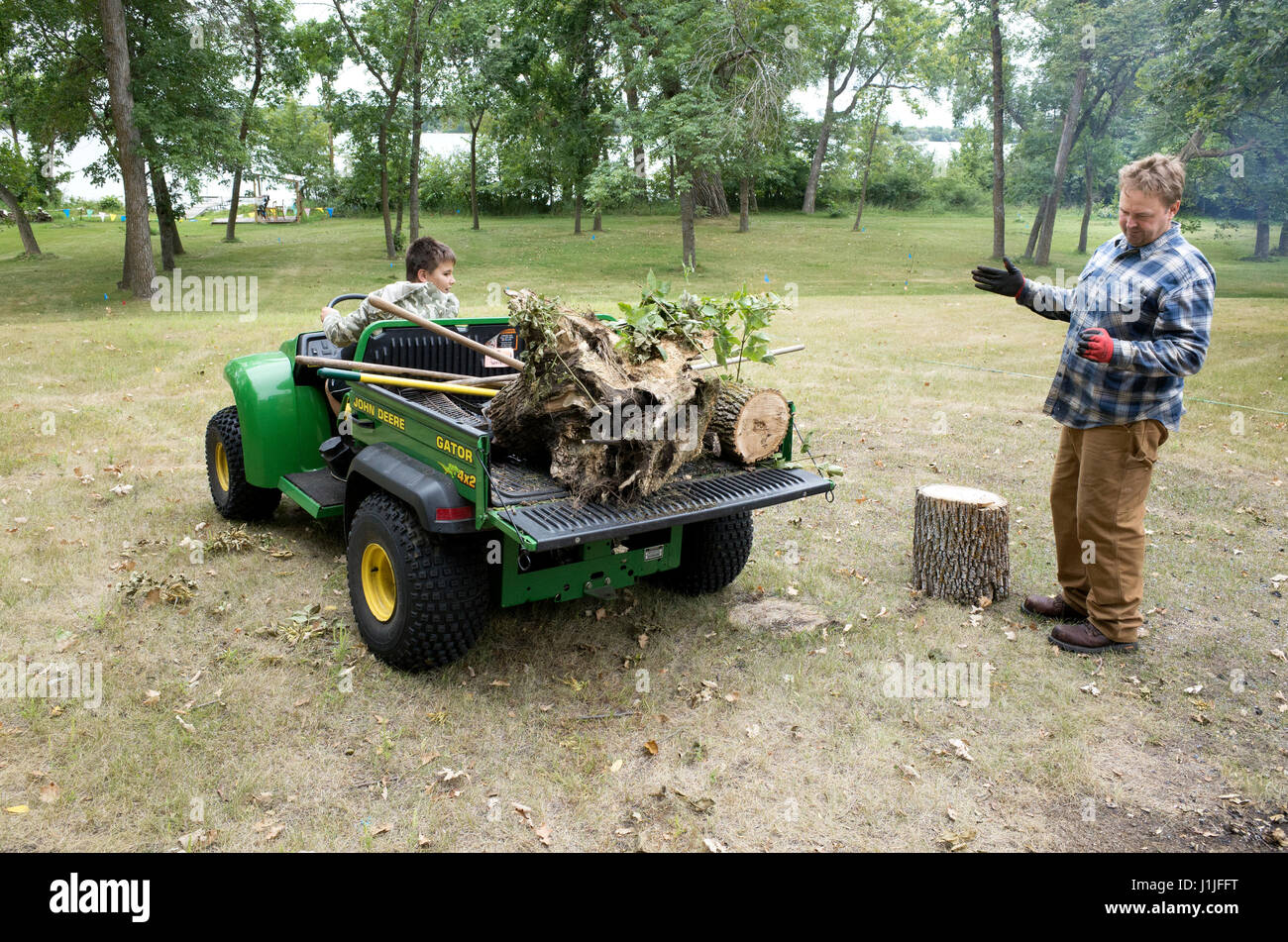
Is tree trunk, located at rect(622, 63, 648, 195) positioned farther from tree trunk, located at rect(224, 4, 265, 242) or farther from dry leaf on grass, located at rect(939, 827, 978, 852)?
dry leaf on grass, located at rect(939, 827, 978, 852)

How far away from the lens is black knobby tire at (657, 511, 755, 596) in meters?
4.85

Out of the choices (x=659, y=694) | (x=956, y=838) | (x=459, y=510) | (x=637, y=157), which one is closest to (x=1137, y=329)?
(x=956, y=838)

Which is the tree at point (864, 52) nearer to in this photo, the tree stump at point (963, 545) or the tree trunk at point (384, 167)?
the tree trunk at point (384, 167)

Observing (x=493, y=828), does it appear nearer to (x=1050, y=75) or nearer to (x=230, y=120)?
(x=230, y=120)

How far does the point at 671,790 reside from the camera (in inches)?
133

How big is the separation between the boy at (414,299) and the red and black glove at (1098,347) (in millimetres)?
3214

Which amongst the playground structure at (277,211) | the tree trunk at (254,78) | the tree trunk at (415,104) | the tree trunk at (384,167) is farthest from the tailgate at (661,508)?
the playground structure at (277,211)

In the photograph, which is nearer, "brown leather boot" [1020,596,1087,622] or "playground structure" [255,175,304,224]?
"brown leather boot" [1020,596,1087,622]

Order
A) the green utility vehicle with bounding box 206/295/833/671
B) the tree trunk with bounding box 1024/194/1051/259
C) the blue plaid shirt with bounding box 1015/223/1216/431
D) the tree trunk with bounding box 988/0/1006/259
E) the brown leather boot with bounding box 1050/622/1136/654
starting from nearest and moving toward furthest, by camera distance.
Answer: the green utility vehicle with bounding box 206/295/833/671, the blue plaid shirt with bounding box 1015/223/1216/431, the brown leather boot with bounding box 1050/622/1136/654, the tree trunk with bounding box 988/0/1006/259, the tree trunk with bounding box 1024/194/1051/259

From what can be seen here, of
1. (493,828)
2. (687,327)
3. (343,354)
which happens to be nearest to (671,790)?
(493,828)

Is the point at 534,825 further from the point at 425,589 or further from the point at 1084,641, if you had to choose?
the point at 1084,641

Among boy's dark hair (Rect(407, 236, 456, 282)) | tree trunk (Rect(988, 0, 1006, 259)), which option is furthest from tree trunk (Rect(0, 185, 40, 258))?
tree trunk (Rect(988, 0, 1006, 259))

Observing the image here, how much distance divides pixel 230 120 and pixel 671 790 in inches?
963

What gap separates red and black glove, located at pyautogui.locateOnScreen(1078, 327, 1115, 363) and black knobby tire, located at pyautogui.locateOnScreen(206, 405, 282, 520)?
4.52 metres
